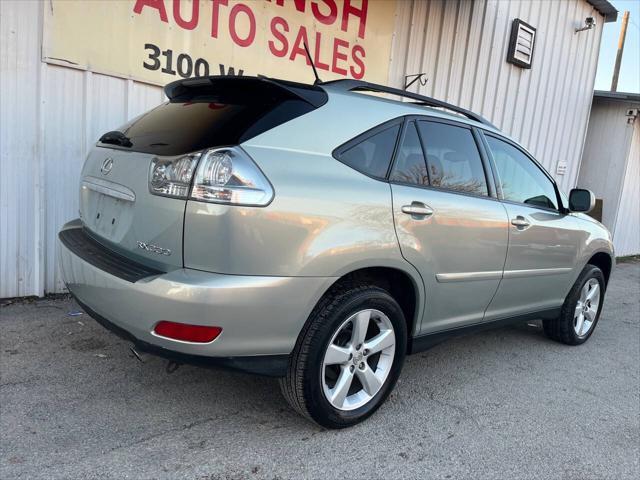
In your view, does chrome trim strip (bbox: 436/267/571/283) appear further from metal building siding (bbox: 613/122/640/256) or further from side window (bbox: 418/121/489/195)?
metal building siding (bbox: 613/122/640/256)

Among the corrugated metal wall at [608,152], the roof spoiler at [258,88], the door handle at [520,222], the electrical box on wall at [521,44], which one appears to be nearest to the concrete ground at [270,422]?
the door handle at [520,222]

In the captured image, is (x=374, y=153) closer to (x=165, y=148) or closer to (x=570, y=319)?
(x=165, y=148)

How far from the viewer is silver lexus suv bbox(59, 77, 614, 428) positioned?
2131 mm

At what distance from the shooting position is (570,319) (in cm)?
438

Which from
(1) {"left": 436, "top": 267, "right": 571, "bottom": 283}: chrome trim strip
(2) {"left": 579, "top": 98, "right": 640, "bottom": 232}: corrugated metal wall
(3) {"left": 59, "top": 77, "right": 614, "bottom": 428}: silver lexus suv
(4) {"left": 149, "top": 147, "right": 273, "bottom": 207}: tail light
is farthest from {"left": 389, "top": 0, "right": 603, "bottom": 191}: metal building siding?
(4) {"left": 149, "top": 147, "right": 273, "bottom": 207}: tail light

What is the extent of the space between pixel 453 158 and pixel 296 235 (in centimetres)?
141

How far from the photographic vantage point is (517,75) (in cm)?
848

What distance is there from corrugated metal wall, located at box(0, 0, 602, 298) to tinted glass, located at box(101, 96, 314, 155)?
6.21ft

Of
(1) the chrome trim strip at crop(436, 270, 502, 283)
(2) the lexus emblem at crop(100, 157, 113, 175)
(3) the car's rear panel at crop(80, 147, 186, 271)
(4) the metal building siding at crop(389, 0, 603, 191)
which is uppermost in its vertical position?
(4) the metal building siding at crop(389, 0, 603, 191)

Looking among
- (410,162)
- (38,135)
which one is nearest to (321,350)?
(410,162)

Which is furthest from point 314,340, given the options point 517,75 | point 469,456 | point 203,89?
point 517,75

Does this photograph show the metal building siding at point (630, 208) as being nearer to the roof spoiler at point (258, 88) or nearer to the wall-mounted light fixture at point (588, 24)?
the wall-mounted light fixture at point (588, 24)

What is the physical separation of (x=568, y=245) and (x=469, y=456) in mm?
2126

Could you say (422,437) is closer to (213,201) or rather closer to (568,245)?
(213,201)
